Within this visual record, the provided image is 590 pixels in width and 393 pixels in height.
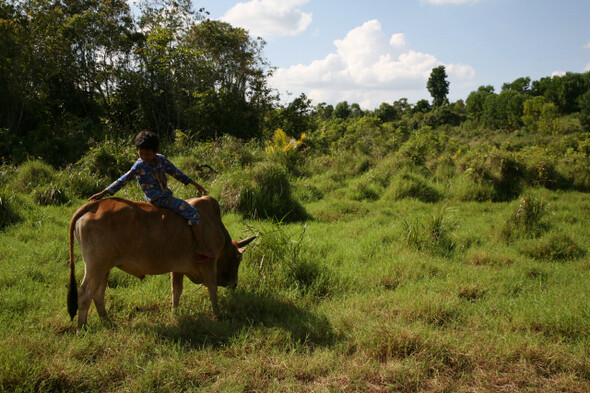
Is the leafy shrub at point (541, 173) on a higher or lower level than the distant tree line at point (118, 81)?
lower

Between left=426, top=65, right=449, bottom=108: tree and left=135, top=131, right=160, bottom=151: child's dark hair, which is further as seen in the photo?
left=426, top=65, right=449, bottom=108: tree

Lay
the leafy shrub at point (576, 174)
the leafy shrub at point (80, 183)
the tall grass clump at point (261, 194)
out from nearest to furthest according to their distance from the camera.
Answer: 1. the tall grass clump at point (261, 194)
2. the leafy shrub at point (80, 183)
3. the leafy shrub at point (576, 174)

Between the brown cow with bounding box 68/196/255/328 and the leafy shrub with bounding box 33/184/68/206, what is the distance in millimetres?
5657

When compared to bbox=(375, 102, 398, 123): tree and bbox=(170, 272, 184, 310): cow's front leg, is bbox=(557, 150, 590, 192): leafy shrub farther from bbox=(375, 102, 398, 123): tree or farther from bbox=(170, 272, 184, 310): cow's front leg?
bbox=(375, 102, 398, 123): tree

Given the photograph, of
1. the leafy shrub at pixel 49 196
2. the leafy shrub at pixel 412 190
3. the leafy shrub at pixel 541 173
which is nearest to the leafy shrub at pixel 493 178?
the leafy shrub at pixel 541 173

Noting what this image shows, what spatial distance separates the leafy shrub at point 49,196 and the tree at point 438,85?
5952cm

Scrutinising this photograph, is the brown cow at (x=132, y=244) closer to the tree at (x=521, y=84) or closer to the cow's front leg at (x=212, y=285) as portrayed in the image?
the cow's front leg at (x=212, y=285)

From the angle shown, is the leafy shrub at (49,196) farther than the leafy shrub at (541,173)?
No

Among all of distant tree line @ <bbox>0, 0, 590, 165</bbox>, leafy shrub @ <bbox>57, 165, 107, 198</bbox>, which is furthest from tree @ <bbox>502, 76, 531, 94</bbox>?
leafy shrub @ <bbox>57, 165, 107, 198</bbox>

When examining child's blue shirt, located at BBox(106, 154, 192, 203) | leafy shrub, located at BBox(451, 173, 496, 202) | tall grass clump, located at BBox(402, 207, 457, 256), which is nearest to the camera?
child's blue shirt, located at BBox(106, 154, 192, 203)

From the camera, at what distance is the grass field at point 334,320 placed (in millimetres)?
3029

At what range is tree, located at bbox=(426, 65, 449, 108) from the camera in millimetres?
59688

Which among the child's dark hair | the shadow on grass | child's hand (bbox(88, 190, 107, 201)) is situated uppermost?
the child's dark hair

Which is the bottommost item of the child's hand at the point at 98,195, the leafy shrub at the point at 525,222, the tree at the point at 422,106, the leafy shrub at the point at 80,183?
the leafy shrub at the point at 525,222
